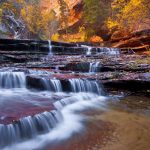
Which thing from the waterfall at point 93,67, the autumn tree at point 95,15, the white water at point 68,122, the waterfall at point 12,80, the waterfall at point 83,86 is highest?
the autumn tree at point 95,15

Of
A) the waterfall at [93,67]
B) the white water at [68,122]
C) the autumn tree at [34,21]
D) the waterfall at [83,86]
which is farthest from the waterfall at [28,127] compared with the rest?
the autumn tree at [34,21]

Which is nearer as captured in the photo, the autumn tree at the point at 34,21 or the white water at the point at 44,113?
the white water at the point at 44,113

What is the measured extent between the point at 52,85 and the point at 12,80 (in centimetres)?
192

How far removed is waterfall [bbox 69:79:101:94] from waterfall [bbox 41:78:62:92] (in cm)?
58

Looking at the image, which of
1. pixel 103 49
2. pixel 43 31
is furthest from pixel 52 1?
pixel 103 49

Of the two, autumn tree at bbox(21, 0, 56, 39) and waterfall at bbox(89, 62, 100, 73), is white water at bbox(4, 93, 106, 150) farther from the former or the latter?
autumn tree at bbox(21, 0, 56, 39)

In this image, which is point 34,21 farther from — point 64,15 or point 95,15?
point 95,15

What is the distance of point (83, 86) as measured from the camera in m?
12.0

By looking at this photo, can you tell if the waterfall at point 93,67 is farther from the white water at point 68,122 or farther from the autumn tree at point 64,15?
the autumn tree at point 64,15

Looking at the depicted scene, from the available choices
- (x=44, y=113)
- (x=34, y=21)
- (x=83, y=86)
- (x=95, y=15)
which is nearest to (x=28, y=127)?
(x=44, y=113)

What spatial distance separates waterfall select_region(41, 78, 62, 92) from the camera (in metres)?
11.5

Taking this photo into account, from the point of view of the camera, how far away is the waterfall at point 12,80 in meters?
11.8

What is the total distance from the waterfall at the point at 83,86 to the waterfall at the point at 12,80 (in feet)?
7.07

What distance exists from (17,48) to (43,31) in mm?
36982
